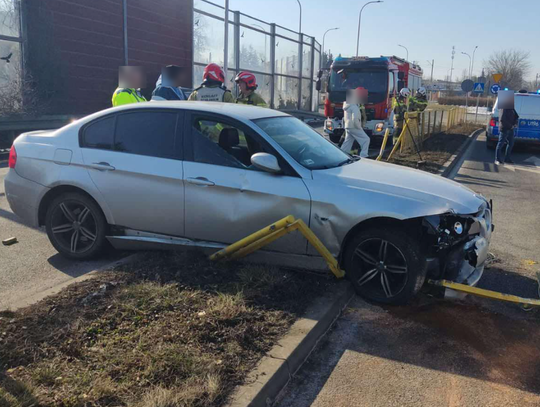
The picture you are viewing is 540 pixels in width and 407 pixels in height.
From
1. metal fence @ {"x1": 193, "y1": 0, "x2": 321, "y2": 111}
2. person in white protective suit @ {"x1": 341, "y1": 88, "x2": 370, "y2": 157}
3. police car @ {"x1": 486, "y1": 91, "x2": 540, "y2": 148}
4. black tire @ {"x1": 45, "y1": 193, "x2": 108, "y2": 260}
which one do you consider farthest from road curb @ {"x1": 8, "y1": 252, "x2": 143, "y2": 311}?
metal fence @ {"x1": 193, "y1": 0, "x2": 321, "y2": 111}

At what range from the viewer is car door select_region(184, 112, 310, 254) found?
4344 mm

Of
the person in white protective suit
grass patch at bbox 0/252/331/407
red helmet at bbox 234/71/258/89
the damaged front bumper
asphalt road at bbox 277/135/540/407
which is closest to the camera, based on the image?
grass patch at bbox 0/252/331/407

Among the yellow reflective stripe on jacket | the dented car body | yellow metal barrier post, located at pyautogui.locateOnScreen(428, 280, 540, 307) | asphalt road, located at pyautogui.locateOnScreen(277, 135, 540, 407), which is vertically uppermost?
the yellow reflective stripe on jacket

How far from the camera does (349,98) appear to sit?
12117 millimetres

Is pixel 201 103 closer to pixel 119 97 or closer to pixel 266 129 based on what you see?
pixel 266 129

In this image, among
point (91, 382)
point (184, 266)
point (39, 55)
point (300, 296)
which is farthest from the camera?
point (39, 55)

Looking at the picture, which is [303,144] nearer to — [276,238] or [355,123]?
[276,238]

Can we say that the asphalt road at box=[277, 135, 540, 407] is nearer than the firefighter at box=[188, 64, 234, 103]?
Yes

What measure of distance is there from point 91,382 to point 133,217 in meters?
2.24

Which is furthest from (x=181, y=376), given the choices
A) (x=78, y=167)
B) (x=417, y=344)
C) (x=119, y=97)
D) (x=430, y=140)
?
(x=430, y=140)

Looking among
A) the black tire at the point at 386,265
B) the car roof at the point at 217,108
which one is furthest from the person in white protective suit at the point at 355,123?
the black tire at the point at 386,265

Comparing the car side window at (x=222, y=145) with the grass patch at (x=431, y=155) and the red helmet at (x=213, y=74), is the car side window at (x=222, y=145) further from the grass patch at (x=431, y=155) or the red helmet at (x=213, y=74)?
the grass patch at (x=431, y=155)

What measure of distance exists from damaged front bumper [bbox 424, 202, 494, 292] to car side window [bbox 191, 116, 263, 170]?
1703 millimetres

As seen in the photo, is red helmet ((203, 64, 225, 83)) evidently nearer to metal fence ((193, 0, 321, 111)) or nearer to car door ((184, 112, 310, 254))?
car door ((184, 112, 310, 254))
